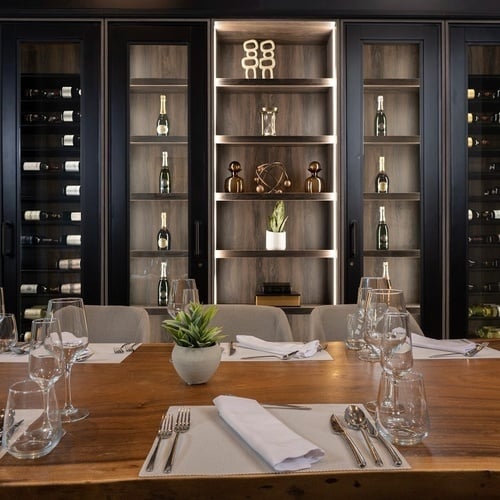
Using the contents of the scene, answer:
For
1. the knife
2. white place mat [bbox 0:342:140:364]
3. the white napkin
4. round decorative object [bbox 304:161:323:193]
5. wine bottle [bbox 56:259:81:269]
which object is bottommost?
the knife

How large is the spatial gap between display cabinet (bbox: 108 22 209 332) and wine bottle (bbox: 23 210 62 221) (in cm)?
33

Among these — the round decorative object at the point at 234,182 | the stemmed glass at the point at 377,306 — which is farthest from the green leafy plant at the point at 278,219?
the stemmed glass at the point at 377,306

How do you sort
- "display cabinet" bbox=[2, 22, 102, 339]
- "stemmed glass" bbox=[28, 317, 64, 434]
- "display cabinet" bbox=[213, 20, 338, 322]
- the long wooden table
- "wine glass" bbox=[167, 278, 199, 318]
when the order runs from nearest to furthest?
the long wooden table < "stemmed glass" bbox=[28, 317, 64, 434] < "wine glass" bbox=[167, 278, 199, 318] < "display cabinet" bbox=[2, 22, 102, 339] < "display cabinet" bbox=[213, 20, 338, 322]

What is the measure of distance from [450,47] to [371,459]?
2794 mm

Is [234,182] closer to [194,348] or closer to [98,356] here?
[98,356]

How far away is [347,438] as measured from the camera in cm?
77

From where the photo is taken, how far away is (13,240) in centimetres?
292

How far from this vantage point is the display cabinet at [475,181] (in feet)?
9.61

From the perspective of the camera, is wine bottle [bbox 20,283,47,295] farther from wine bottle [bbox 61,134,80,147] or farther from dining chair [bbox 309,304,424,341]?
dining chair [bbox 309,304,424,341]

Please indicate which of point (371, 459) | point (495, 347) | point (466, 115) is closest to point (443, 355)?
point (495, 347)

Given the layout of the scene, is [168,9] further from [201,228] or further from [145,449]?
[145,449]

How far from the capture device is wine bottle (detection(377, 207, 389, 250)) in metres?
3.08

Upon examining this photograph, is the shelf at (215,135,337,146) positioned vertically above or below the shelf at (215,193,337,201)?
above

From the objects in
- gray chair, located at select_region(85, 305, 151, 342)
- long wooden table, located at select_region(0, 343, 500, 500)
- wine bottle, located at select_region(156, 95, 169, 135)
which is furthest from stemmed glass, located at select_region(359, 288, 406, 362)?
wine bottle, located at select_region(156, 95, 169, 135)
